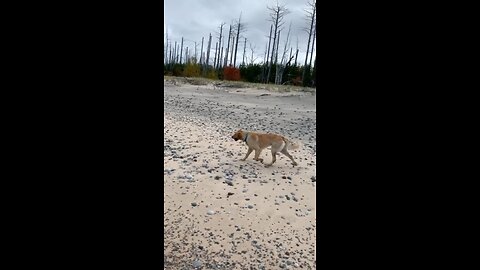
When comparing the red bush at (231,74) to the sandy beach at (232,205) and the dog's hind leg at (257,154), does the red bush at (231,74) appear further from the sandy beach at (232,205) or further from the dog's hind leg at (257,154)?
the dog's hind leg at (257,154)

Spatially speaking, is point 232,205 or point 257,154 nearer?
point 232,205

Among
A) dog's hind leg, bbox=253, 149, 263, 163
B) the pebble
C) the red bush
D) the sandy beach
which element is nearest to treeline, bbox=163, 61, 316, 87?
the red bush

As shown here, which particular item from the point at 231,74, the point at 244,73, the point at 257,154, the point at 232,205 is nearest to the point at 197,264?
the point at 232,205

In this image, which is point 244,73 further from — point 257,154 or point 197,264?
point 197,264

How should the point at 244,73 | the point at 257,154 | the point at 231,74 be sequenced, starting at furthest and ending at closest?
1. the point at 244,73
2. the point at 231,74
3. the point at 257,154

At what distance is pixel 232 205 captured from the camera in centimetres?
406

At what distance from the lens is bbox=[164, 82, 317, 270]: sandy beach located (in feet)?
9.65

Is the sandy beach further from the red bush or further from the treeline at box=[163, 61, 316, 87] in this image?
the red bush
